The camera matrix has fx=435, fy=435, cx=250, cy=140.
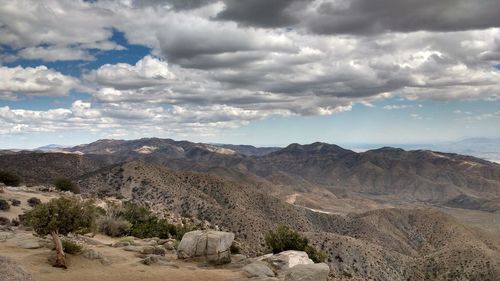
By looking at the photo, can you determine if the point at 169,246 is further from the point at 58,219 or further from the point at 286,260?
the point at 58,219

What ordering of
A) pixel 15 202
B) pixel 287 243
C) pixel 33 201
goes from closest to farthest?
pixel 287 243
pixel 15 202
pixel 33 201

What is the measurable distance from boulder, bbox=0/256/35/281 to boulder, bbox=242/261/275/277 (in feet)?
51.3

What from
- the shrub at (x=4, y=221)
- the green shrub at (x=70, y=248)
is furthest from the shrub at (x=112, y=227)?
the green shrub at (x=70, y=248)

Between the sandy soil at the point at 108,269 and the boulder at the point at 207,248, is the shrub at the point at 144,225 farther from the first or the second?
the sandy soil at the point at 108,269

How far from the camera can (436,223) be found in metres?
188

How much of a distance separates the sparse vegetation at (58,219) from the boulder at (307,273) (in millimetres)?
14140

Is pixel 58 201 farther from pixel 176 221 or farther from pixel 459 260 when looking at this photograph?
pixel 459 260

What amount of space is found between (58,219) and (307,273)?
16.6m

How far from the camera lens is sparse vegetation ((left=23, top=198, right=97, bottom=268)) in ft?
92.8

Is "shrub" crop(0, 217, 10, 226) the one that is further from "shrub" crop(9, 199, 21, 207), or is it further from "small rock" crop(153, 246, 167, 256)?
"small rock" crop(153, 246, 167, 256)

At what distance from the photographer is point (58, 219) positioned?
94.8 ft

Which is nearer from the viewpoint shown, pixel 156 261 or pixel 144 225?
pixel 156 261

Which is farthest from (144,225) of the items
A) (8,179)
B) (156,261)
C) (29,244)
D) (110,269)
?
(8,179)

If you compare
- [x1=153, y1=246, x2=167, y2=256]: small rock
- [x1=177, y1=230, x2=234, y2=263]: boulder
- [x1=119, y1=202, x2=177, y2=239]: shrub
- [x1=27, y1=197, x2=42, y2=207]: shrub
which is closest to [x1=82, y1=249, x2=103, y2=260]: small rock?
[x1=153, y1=246, x2=167, y2=256]: small rock
